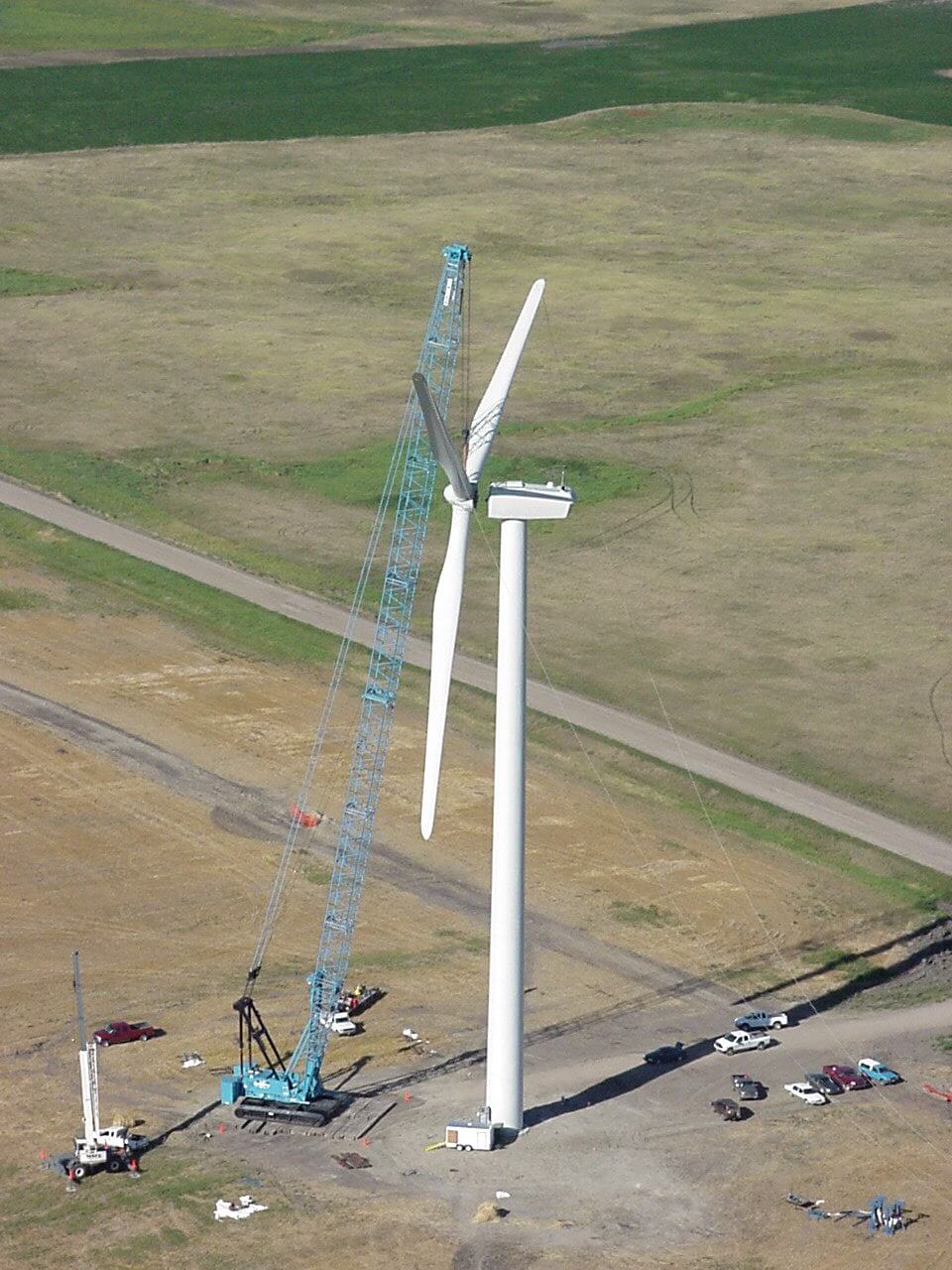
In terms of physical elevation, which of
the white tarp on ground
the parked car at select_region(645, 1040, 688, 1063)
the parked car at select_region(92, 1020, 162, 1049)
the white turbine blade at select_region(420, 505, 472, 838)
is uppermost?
the white turbine blade at select_region(420, 505, 472, 838)

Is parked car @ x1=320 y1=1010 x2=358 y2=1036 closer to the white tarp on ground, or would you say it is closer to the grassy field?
the white tarp on ground

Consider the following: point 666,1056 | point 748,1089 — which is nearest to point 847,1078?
point 748,1089

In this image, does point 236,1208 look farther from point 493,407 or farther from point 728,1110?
point 493,407

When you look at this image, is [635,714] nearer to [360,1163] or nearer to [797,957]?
[797,957]

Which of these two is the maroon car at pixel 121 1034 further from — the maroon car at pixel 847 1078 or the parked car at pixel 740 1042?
the maroon car at pixel 847 1078

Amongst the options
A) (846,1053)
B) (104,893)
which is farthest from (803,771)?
(104,893)

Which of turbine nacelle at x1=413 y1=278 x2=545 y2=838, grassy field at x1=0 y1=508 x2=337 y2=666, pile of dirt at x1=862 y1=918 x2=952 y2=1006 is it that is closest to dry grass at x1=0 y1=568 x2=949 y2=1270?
pile of dirt at x1=862 y1=918 x2=952 y2=1006
